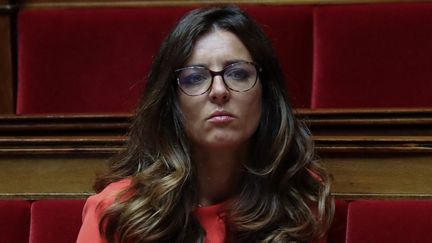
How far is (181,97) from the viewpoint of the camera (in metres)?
0.38

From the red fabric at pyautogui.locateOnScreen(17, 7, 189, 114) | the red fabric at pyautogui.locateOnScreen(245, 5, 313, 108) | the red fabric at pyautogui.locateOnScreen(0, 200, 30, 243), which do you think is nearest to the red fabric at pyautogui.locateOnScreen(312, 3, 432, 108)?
the red fabric at pyautogui.locateOnScreen(245, 5, 313, 108)

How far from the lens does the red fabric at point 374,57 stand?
518mm

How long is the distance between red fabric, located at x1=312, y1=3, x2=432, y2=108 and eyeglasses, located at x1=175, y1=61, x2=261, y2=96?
16 centimetres

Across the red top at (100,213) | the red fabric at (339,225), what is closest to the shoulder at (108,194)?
the red top at (100,213)

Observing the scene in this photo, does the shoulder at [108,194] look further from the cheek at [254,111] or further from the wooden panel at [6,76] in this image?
the wooden panel at [6,76]

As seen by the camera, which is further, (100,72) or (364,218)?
(100,72)

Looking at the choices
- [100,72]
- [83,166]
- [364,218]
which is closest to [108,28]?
[100,72]

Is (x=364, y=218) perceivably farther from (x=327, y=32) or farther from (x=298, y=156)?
(x=327, y=32)

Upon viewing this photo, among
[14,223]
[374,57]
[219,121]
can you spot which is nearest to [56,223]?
[14,223]

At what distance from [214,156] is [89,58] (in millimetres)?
198

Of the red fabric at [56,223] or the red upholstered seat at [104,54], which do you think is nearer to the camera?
the red fabric at [56,223]

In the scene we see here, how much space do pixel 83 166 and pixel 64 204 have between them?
0.11 feet

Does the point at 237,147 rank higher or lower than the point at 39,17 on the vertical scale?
lower

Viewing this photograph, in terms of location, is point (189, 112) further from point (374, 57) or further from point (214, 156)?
point (374, 57)
